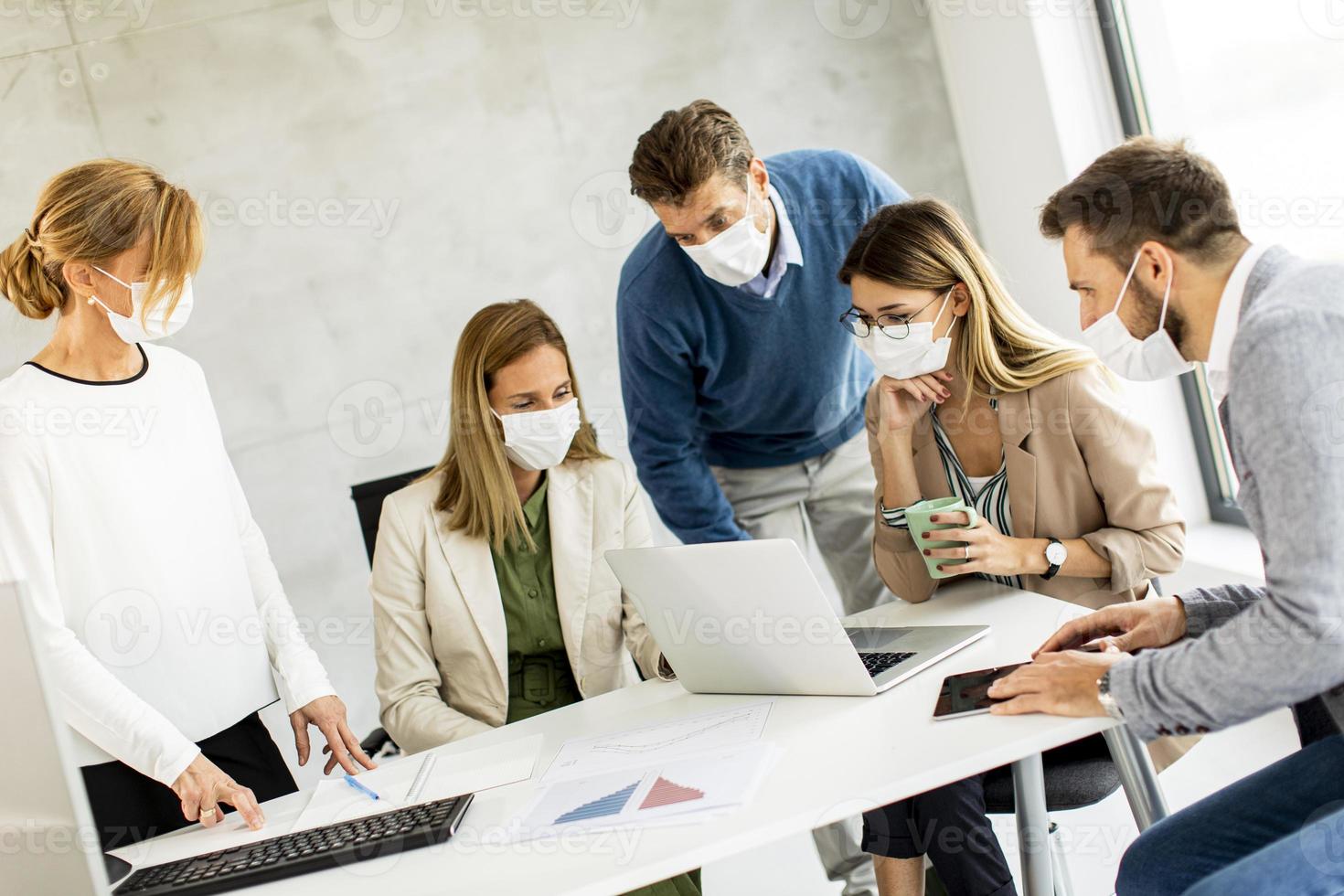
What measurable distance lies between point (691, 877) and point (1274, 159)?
7.45ft

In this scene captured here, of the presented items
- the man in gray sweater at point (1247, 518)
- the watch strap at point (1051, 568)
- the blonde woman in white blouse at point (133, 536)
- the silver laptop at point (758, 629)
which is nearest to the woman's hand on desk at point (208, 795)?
the blonde woman in white blouse at point (133, 536)

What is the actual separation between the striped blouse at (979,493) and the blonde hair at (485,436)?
71 centimetres

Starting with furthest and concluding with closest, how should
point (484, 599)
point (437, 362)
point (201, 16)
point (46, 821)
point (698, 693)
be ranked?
point (437, 362) < point (201, 16) < point (484, 599) < point (698, 693) < point (46, 821)

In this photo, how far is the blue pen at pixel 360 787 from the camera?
1575mm

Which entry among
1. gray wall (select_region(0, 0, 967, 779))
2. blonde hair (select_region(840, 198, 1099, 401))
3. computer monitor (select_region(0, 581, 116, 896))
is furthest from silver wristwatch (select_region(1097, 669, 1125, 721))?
gray wall (select_region(0, 0, 967, 779))

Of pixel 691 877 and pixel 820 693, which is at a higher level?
pixel 820 693

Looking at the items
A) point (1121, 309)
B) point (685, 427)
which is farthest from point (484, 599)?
point (1121, 309)

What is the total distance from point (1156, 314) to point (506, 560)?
4.14 feet

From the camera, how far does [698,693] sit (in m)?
1.76

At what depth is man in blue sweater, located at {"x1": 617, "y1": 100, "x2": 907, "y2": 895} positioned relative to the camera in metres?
2.30

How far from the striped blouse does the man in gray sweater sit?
393mm

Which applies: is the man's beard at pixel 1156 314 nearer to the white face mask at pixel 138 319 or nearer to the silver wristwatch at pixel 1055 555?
the silver wristwatch at pixel 1055 555

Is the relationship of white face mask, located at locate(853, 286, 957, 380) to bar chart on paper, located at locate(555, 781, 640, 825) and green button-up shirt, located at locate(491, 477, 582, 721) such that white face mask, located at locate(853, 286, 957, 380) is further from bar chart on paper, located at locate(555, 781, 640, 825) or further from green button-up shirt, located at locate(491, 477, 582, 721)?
bar chart on paper, located at locate(555, 781, 640, 825)

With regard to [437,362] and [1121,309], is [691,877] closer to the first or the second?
[1121,309]
